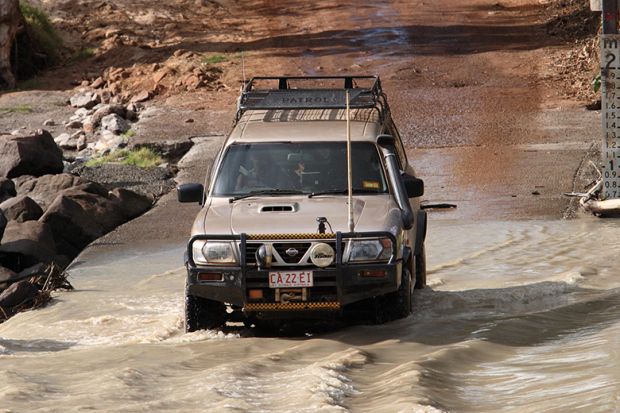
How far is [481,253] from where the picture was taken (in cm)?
1507

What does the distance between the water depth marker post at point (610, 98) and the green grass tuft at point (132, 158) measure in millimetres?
8119

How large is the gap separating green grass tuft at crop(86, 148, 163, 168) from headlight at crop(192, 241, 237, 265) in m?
12.3

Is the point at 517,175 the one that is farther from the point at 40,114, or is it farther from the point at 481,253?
the point at 40,114

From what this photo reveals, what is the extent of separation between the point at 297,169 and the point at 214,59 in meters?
19.5

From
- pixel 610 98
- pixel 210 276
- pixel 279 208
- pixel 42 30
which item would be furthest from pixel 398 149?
pixel 42 30

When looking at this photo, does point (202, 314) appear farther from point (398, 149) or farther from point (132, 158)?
point (132, 158)

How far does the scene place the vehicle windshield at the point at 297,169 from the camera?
11.0 m

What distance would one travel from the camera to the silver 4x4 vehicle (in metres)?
9.98

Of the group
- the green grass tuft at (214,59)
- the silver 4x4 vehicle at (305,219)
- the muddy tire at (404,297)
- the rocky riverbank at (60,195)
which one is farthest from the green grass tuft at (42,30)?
the muddy tire at (404,297)

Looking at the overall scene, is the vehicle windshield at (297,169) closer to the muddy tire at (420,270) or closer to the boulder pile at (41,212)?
the muddy tire at (420,270)

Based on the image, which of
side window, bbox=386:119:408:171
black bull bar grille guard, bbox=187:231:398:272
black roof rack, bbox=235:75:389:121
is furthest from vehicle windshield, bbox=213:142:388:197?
black bull bar grille guard, bbox=187:231:398:272

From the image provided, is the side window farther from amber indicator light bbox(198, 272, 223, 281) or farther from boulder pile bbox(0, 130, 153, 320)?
boulder pile bbox(0, 130, 153, 320)

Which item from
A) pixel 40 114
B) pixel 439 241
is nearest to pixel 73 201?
pixel 439 241

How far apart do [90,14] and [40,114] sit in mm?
7443
